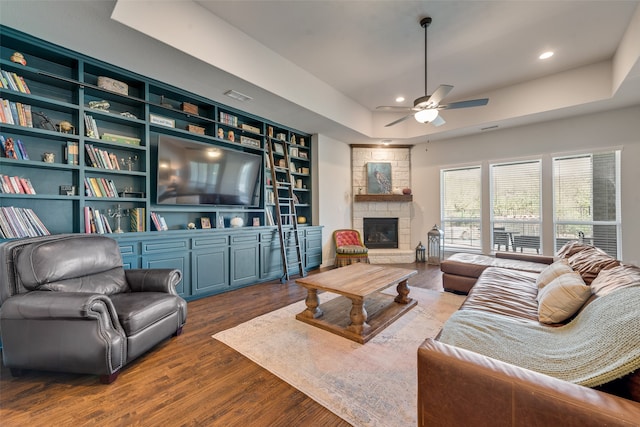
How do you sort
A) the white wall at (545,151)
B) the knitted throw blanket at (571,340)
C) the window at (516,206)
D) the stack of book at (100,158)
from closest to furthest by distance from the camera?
the knitted throw blanket at (571,340) < the stack of book at (100,158) < the white wall at (545,151) < the window at (516,206)

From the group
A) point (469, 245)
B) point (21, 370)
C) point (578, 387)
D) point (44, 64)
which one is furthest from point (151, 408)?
point (469, 245)

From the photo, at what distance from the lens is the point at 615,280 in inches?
64.0

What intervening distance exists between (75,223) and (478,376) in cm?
367

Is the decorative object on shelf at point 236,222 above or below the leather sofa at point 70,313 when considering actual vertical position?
above

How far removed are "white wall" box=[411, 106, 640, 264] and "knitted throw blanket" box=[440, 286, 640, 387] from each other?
4.17 meters

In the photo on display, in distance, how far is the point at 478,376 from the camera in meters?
0.98

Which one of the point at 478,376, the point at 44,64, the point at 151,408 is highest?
the point at 44,64

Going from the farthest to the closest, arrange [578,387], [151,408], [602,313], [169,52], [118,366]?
[169,52]
[118,366]
[151,408]
[602,313]
[578,387]

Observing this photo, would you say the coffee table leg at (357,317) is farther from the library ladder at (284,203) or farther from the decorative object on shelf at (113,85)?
the decorative object on shelf at (113,85)

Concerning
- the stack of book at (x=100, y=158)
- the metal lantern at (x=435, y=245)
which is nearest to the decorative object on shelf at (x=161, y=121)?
the stack of book at (x=100, y=158)

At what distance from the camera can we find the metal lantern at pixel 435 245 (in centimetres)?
569

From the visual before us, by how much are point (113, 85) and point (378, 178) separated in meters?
5.03

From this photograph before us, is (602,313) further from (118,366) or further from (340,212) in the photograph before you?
(340,212)

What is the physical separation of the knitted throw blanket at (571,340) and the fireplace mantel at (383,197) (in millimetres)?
4357
